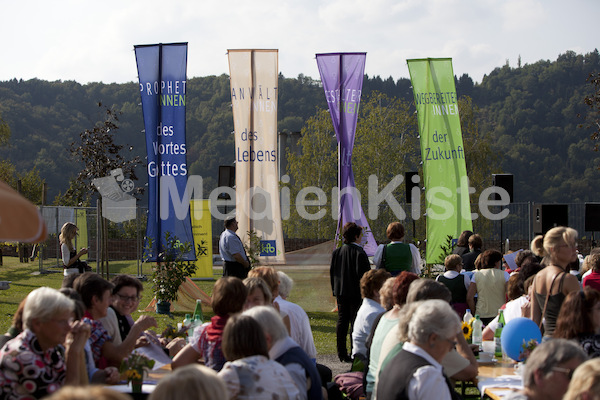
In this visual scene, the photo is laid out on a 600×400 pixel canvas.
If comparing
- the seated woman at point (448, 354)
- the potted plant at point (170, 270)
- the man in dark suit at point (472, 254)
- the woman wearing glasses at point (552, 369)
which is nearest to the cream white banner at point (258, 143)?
the potted plant at point (170, 270)

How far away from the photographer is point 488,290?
7.46 metres

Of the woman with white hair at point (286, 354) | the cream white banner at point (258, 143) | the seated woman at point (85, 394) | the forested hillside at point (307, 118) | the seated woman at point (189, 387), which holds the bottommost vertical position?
the woman with white hair at point (286, 354)

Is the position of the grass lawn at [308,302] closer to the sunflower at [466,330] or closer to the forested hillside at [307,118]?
the sunflower at [466,330]

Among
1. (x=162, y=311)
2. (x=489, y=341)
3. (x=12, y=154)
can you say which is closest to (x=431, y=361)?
(x=489, y=341)

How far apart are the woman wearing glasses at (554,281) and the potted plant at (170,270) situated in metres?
7.07

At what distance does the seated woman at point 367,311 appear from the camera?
5730mm

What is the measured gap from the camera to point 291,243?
86.8 feet

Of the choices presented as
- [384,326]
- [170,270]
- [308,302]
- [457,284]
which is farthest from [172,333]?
[308,302]

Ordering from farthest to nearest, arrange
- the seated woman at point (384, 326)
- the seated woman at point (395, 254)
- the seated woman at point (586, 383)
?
the seated woman at point (395, 254) → the seated woman at point (384, 326) → the seated woman at point (586, 383)

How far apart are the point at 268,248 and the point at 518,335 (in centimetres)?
697

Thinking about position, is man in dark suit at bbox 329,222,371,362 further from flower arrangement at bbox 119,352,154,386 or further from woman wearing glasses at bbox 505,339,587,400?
woman wearing glasses at bbox 505,339,587,400

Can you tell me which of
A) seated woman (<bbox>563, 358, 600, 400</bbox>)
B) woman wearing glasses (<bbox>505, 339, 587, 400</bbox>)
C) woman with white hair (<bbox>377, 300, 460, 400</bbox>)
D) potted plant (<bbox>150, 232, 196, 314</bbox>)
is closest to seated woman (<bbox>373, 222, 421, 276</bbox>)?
potted plant (<bbox>150, 232, 196, 314</bbox>)

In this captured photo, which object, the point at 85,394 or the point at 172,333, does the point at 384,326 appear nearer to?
the point at 172,333

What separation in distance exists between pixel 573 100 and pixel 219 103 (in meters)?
30.1
